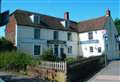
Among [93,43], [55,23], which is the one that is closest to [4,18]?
[55,23]

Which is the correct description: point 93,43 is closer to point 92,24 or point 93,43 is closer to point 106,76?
point 92,24

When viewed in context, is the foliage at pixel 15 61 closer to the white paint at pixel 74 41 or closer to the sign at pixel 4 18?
the white paint at pixel 74 41

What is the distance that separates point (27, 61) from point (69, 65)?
5.42m

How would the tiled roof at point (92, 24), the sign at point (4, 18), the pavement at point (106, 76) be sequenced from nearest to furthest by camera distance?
the sign at point (4, 18)
the pavement at point (106, 76)
the tiled roof at point (92, 24)

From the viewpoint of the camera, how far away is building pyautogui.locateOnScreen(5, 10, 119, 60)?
30750 mm

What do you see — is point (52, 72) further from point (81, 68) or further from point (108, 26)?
point (108, 26)

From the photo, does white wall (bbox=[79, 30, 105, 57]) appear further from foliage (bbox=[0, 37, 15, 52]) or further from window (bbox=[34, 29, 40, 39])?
foliage (bbox=[0, 37, 15, 52])

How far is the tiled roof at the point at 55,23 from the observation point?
104ft

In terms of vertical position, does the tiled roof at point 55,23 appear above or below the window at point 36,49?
above

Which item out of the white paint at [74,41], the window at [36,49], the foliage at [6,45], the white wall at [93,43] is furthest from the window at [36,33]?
the white wall at [93,43]

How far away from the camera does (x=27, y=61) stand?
19031 millimetres

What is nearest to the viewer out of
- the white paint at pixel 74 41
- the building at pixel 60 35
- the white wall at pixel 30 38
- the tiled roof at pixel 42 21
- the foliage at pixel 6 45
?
the foliage at pixel 6 45

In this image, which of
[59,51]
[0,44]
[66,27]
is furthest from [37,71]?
[66,27]

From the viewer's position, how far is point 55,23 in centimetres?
3781
